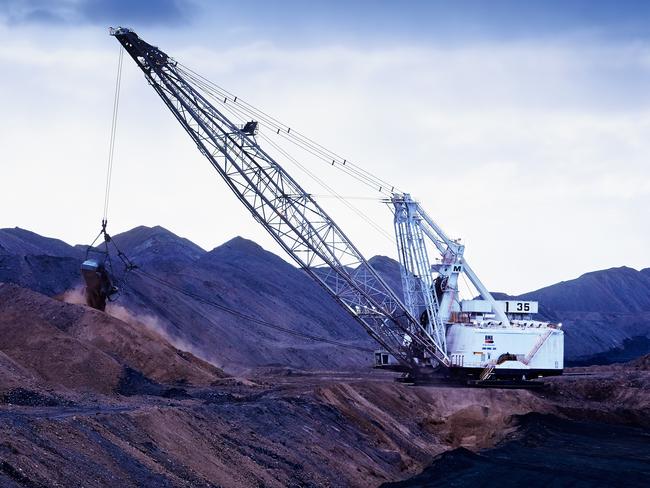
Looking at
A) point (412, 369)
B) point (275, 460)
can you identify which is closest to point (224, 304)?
point (412, 369)

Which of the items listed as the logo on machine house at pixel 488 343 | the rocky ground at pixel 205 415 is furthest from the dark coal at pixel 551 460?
the logo on machine house at pixel 488 343

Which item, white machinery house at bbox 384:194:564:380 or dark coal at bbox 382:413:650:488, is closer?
dark coal at bbox 382:413:650:488

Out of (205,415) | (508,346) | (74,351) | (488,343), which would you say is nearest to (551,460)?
(508,346)

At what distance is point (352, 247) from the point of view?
137 ft

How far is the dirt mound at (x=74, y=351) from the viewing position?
29.8 m

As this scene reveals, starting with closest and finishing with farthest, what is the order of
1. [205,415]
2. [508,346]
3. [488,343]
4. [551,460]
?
1. [205,415]
2. [551,460]
3. [508,346]
4. [488,343]

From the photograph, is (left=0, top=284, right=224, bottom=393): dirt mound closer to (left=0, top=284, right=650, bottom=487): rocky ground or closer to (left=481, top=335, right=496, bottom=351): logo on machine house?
(left=0, top=284, right=650, bottom=487): rocky ground

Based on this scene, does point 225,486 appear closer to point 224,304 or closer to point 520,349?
point 520,349

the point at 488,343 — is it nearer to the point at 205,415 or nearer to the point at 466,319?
the point at 466,319

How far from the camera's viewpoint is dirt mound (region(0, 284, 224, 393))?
29812 millimetres

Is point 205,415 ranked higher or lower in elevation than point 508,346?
lower

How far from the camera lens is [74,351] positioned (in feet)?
102

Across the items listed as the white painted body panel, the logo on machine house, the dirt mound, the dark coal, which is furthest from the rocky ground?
the logo on machine house

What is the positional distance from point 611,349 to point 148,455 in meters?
95.0
